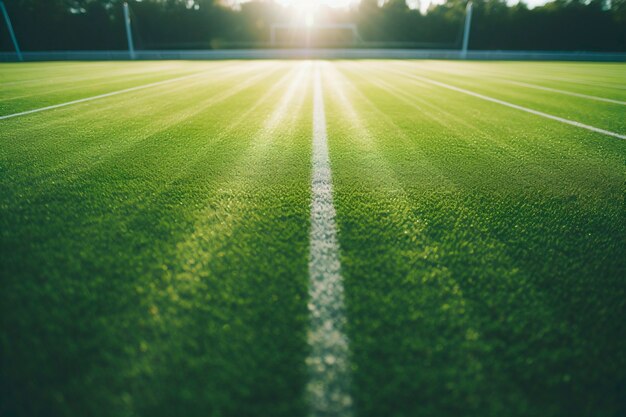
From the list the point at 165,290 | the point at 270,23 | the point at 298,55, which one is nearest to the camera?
the point at 165,290

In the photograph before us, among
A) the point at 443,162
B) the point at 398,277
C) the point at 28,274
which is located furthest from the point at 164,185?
the point at 443,162

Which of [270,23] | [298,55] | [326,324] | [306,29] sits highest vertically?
[270,23]

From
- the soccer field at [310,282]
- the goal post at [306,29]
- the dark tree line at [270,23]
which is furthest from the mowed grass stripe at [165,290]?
the goal post at [306,29]

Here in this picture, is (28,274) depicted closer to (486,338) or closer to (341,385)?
(341,385)

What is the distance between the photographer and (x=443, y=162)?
306 cm

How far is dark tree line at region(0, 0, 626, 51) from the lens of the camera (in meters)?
40.9

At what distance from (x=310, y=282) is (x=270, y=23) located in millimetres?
61982

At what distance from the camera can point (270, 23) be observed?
53.4 metres

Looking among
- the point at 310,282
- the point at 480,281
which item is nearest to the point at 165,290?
the point at 310,282

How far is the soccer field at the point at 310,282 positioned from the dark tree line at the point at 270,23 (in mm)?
52349

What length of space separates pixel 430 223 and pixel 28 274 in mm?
2251

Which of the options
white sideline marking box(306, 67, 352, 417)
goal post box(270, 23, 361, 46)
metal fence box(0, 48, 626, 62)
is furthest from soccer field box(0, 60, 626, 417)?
goal post box(270, 23, 361, 46)

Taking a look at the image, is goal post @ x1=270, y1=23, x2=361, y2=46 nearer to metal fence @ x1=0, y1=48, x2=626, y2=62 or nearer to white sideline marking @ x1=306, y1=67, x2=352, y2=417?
metal fence @ x1=0, y1=48, x2=626, y2=62

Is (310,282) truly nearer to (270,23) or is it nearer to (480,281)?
(480,281)
